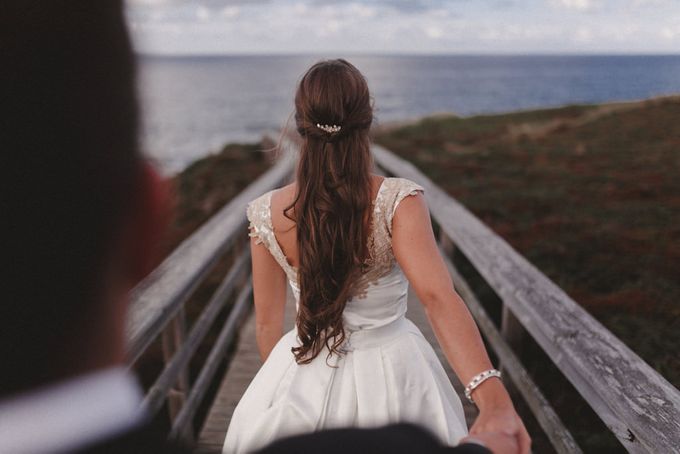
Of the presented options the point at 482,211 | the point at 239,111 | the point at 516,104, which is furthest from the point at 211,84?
the point at 482,211

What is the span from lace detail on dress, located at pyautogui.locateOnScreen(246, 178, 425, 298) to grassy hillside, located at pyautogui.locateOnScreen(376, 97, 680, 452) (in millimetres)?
1874

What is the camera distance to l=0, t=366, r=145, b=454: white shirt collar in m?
0.50

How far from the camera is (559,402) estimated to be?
369 centimetres

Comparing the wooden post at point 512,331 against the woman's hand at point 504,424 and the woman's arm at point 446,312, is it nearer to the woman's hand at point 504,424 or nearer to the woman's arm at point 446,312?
the woman's arm at point 446,312

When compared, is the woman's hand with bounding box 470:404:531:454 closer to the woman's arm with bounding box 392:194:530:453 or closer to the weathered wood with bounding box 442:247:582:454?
the woman's arm with bounding box 392:194:530:453

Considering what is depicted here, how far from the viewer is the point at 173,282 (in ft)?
9.88

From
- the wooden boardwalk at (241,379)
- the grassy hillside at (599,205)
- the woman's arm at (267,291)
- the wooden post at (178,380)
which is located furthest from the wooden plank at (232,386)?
the grassy hillside at (599,205)

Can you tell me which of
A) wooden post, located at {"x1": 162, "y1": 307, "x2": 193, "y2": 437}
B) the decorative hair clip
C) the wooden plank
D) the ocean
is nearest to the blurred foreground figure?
the decorative hair clip

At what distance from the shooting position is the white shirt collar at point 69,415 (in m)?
0.50

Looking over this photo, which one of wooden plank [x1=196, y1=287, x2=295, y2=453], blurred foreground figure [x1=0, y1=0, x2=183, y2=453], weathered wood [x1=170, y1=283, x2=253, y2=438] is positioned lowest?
wooden plank [x1=196, y1=287, x2=295, y2=453]

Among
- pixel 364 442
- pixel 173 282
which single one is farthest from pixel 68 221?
pixel 173 282

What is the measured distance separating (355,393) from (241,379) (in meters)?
2.05

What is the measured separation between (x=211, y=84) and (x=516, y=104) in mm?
74883

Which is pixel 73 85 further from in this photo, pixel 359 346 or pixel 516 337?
pixel 516 337
